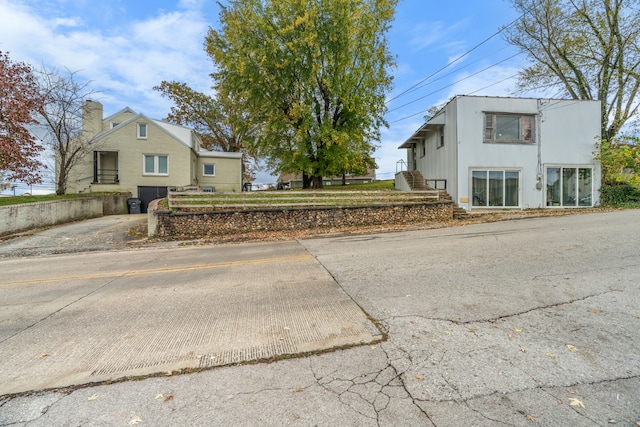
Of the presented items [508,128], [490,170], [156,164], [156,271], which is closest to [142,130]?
[156,164]

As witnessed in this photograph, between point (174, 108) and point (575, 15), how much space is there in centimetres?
3319

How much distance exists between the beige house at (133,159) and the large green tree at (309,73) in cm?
757

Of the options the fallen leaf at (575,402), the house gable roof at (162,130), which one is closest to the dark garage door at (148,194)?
the house gable roof at (162,130)

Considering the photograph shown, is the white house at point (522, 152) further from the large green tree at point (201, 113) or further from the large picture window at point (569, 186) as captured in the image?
the large green tree at point (201, 113)

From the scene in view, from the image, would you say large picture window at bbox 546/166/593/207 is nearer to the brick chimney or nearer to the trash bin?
the trash bin

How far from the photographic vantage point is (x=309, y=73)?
17.2 m

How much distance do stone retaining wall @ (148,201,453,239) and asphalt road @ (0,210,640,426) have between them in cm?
469

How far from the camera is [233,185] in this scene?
26797 mm

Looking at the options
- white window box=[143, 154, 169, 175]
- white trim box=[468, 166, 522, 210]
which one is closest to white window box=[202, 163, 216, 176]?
white window box=[143, 154, 169, 175]

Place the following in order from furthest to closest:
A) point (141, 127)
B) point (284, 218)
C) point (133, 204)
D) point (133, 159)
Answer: point (141, 127), point (133, 159), point (133, 204), point (284, 218)

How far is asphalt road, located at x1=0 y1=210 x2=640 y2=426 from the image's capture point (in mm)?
2129

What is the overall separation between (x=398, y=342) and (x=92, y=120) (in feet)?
93.3

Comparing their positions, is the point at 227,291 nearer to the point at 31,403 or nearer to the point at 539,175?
the point at 31,403

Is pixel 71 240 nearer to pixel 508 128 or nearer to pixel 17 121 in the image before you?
pixel 17 121
